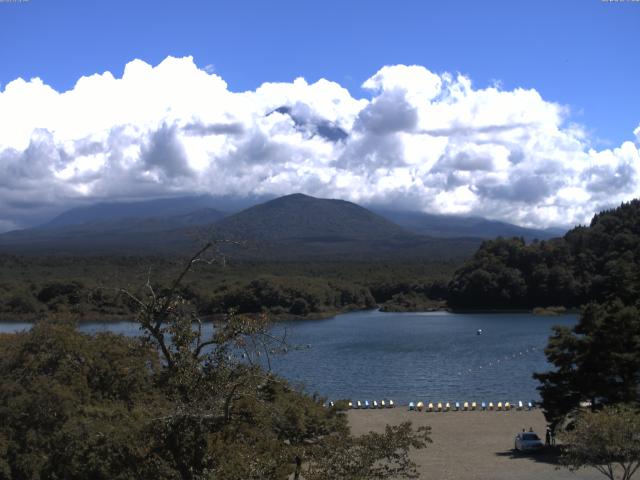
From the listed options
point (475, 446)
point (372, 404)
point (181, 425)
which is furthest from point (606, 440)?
point (372, 404)

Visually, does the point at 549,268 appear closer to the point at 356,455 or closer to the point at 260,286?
the point at 260,286

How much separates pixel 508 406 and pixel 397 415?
16.3 feet

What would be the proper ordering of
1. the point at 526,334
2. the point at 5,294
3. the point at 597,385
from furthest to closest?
the point at 5,294, the point at 526,334, the point at 597,385

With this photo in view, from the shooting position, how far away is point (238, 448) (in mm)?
8898

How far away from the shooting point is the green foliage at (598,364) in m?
20.6

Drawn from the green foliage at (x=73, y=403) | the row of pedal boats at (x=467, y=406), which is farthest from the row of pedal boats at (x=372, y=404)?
the green foliage at (x=73, y=403)

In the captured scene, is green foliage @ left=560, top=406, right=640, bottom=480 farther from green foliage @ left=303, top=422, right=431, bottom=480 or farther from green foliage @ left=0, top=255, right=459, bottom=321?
green foliage @ left=0, top=255, right=459, bottom=321

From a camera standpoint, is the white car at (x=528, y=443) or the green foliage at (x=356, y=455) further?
the white car at (x=528, y=443)

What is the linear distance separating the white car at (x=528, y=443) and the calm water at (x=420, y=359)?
12.4 m

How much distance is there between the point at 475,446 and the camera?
23.9 m

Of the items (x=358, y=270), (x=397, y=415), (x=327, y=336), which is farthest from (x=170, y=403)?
(x=358, y=270)

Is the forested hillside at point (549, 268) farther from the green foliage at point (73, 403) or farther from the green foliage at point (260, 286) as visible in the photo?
the green foliage at point (73, 403)

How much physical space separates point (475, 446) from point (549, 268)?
220 ft

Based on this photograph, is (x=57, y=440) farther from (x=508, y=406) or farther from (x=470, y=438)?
(x=508, y=406)
